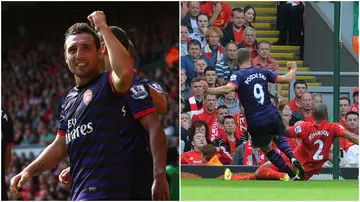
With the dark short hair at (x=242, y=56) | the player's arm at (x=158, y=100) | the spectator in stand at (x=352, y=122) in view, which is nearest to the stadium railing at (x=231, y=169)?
the spectator in stand at (x=352, y=122)

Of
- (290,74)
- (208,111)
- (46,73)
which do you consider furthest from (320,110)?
(46,73)

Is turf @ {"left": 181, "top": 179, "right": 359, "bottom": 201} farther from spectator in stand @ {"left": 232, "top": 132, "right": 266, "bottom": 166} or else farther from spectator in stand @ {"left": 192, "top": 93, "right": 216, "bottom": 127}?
spectator in stand @ {"left": 192, "top": 93, "right": 216, "bottom": 127}

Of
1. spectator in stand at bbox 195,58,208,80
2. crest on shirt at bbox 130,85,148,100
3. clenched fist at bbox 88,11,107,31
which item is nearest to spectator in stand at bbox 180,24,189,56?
spectator in stand at bbox 195,58,208,80

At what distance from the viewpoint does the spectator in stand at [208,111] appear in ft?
26.9

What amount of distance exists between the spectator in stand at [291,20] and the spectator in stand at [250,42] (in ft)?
0.69

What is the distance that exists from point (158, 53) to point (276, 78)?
9.93 meters

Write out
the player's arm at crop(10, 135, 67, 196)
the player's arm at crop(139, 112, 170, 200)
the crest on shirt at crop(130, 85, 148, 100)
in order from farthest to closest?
the player's arm at crop(10, 135, 67, 196), the crest on shirt at crop(130, 85, 148, 100), the player's arm at crop(139, 112, 170, 200)

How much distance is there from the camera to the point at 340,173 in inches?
330

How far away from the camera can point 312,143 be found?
8.37 m

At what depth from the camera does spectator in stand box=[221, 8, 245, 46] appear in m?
8.19

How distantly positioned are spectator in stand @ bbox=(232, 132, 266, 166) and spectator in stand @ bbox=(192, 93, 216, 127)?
359 millimetres

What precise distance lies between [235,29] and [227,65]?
0.35 meters

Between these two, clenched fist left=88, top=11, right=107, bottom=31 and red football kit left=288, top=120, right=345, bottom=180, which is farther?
red football kit left=288, top=120, right=345, bottom=180

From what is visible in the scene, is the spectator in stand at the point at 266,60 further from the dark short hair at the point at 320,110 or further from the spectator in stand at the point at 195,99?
the spectator in stand at the point at 195,99
